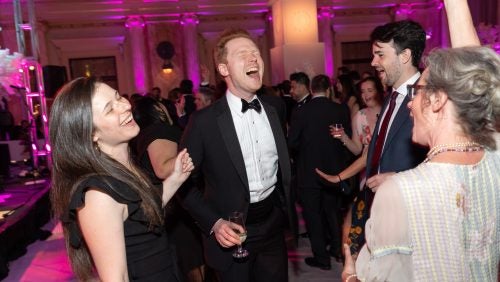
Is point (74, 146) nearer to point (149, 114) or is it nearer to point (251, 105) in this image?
point (251, 105)

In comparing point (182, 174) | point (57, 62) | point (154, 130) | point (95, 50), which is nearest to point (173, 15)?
point (95, 50)

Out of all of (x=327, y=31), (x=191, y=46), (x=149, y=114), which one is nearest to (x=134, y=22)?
(x=191, y=46)

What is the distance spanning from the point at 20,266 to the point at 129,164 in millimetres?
3525

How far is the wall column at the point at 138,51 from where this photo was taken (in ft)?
40.9

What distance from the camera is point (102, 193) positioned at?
137 cm

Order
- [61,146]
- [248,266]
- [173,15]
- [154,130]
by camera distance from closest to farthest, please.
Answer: [61,146] → [248,266] → [154,130] → [173,15]

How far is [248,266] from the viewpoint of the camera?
7.18 feet

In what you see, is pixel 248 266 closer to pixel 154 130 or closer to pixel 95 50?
pixel 154 130

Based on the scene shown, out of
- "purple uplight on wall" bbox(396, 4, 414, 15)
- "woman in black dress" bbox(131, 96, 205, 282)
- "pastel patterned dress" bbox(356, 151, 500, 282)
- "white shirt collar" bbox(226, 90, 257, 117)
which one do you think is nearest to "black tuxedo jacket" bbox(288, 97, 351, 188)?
"woman in black dress" bbox(131, 96, 205, 282)

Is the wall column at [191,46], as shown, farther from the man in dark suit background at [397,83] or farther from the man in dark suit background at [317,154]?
the man in dark suit background at [397,83]

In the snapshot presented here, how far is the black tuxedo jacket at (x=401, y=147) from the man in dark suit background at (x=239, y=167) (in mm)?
593

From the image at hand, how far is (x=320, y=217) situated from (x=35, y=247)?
11.4 ft

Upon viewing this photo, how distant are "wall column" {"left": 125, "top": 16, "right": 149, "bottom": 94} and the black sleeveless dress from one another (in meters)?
11.5

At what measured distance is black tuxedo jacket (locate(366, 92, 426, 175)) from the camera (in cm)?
192
